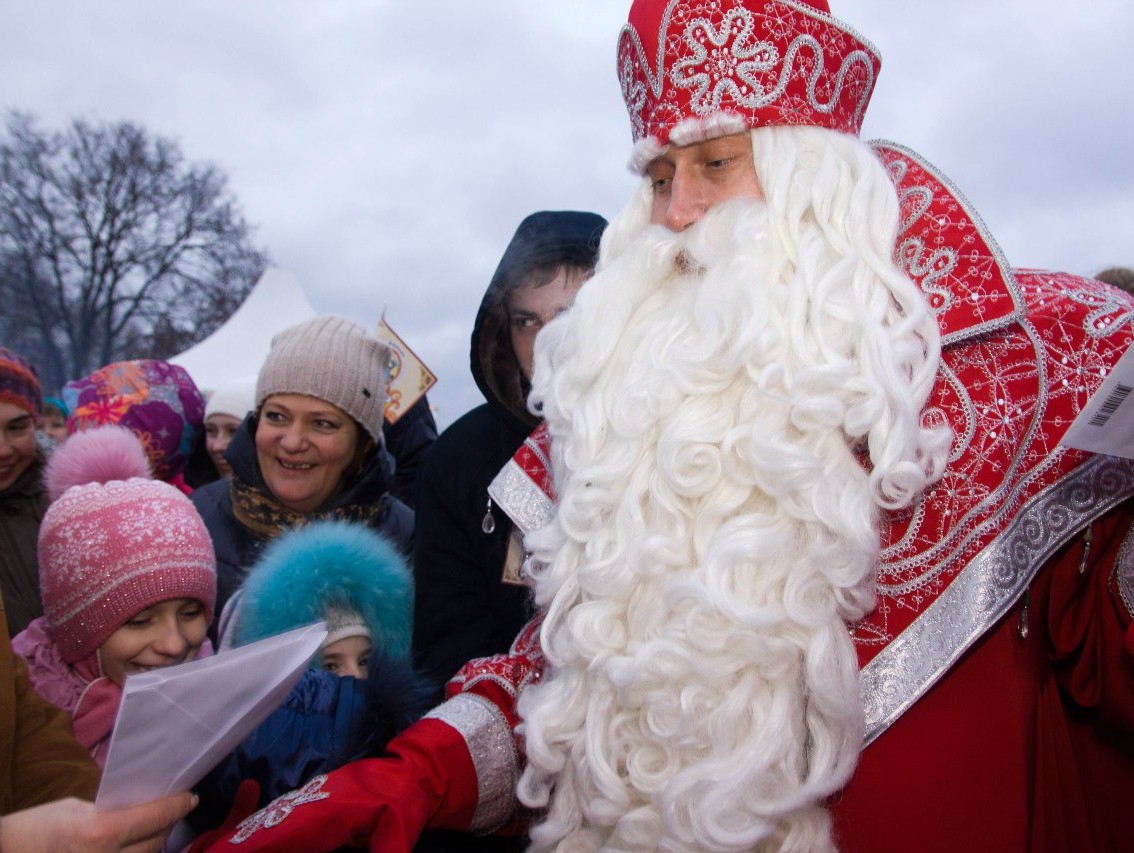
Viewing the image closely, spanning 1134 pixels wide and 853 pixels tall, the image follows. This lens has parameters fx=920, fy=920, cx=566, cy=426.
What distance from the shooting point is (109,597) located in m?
2.24

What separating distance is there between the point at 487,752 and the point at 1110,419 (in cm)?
115

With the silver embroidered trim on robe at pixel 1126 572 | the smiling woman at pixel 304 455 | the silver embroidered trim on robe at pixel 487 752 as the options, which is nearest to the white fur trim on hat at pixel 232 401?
the smiling woman at pixel 304 455

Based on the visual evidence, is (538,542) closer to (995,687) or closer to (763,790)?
(763,790)

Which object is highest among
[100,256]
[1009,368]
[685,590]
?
[100,256]

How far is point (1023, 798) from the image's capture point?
1433 millimetres

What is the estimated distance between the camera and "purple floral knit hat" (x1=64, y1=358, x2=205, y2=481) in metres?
4.55

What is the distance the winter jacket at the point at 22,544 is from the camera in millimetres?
3105

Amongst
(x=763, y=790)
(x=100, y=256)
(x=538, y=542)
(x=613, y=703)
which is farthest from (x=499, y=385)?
(x=100, y=256)

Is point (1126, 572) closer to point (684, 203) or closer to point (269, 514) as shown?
point (684, 203)

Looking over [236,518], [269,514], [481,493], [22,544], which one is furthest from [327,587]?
[22,544]

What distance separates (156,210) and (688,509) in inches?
649

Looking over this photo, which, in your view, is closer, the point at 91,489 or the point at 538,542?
the point at 538,542

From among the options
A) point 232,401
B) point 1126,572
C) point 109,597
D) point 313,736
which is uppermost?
point 232,401

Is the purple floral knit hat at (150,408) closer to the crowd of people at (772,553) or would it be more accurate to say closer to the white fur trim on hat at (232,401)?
the white fur trim on hat at (232,401)
